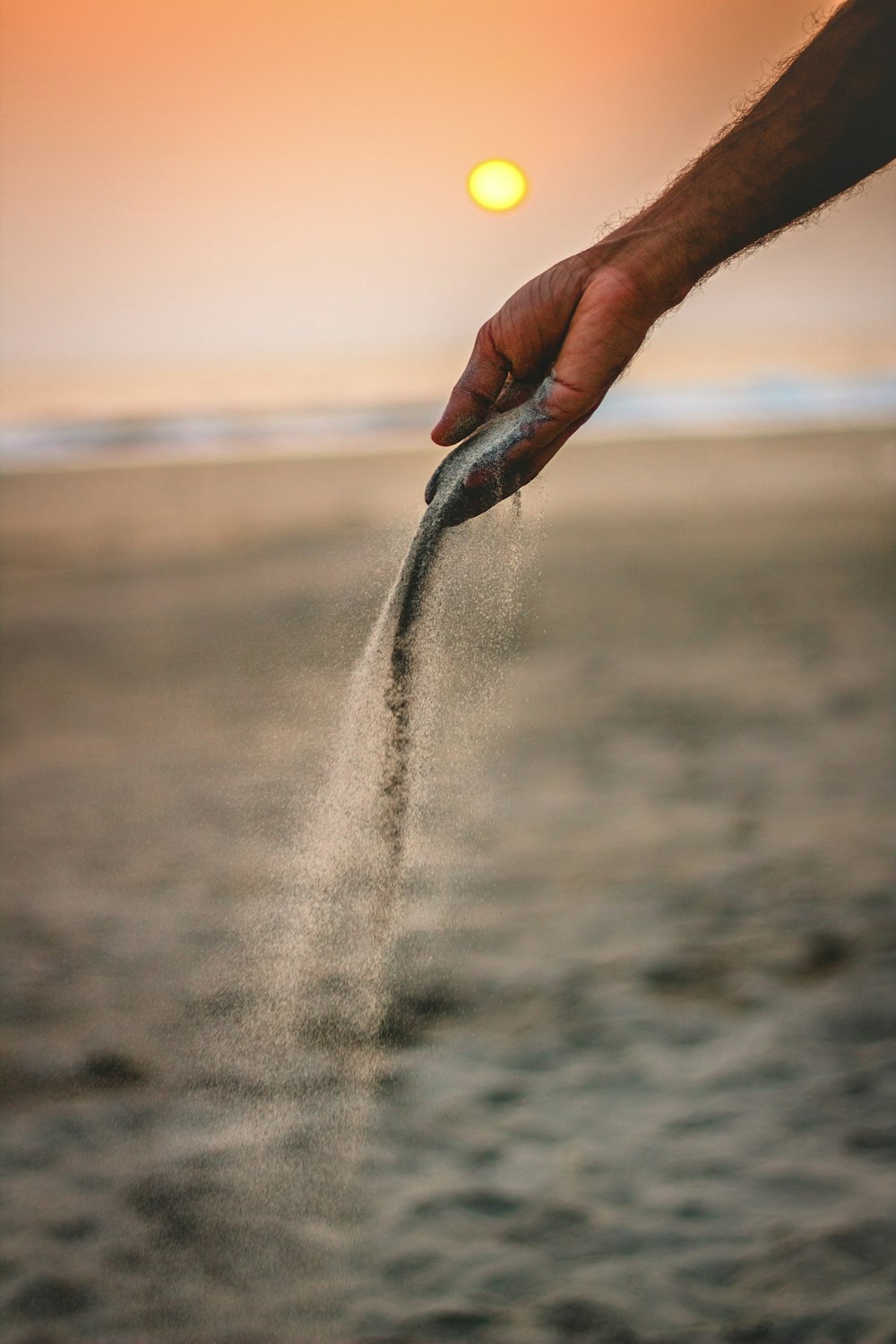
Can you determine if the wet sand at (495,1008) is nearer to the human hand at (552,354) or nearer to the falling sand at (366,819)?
the falling sand at (366,819)

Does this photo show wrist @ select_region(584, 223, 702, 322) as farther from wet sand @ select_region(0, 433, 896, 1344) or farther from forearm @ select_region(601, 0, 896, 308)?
wet sand @ select_region(0, 433, 896, 1344)

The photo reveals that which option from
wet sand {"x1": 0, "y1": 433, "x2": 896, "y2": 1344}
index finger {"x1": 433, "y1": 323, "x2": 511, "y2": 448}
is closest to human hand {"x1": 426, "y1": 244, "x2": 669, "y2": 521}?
index finger {"x1": 433, "y1": 323, "x2": 511, "y2": 448}

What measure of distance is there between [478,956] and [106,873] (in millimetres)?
1672

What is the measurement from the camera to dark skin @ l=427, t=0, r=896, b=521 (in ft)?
7.06

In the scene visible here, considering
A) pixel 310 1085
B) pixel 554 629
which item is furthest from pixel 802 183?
pixel 554 629

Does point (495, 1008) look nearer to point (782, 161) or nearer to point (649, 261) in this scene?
point (649, 261)

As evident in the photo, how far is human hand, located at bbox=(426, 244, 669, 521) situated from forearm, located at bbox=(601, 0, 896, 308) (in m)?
A: 0.05

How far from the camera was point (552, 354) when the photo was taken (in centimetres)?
246

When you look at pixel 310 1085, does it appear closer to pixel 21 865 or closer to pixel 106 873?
pixel 106 873

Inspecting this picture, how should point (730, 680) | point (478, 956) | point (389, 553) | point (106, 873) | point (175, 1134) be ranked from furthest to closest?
1. point (730, 680)
2. point (106, 873)
3. point (478, 956)
4. point (175, 1134)
5. point (389, 553)

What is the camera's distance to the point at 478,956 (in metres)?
3.97

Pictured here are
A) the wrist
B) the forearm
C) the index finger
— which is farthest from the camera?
the index finger

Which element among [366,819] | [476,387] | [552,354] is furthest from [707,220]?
[366,819]

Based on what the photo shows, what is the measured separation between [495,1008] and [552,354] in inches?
82.2
